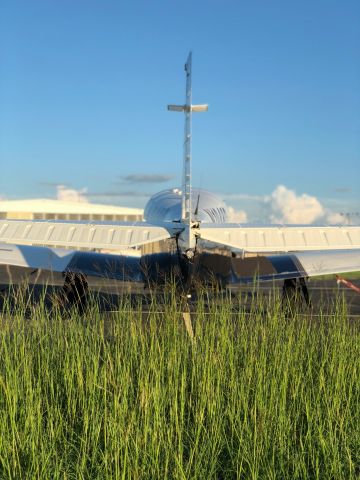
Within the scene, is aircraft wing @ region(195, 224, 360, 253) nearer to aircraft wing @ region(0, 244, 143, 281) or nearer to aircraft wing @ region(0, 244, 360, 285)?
aircraft wing @ region(0, 244, 360, 285)

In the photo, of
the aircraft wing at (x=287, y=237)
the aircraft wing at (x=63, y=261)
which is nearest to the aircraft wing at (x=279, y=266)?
the aircraft wing at (x=287, y=237)

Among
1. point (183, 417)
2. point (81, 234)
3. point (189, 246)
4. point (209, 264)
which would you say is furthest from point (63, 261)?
point (183, 417)

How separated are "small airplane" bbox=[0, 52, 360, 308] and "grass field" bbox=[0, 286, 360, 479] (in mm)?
4844

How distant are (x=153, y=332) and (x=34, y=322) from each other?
2.10 m

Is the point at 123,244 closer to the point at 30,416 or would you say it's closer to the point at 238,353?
the point at 238,353

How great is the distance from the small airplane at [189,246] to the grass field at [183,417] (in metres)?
4.84

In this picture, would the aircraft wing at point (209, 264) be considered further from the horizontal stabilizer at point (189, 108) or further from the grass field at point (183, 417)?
the grass field at point (183, 417)

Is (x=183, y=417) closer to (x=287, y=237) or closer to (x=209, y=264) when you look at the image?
(x=287, y=237)

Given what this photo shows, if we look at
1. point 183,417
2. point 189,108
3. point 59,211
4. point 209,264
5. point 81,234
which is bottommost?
point 183,417

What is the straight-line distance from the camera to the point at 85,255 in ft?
60.5

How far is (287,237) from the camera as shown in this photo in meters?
15.2

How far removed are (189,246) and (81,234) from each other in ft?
9.22

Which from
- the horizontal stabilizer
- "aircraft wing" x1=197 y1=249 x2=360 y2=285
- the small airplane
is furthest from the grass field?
the horizontal stabilizer

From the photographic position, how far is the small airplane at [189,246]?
14578mm
